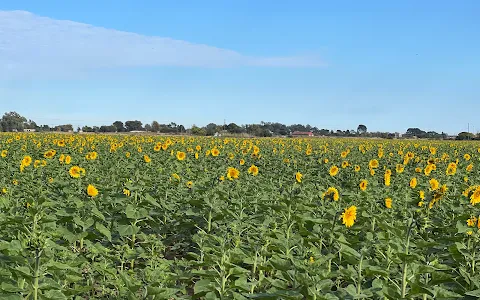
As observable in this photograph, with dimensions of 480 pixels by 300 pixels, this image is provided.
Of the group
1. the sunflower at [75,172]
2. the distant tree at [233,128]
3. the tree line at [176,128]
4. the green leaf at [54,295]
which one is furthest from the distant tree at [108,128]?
the green leaf at [54,295]

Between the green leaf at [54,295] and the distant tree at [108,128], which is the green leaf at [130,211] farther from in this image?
the distant tree at [108,128]

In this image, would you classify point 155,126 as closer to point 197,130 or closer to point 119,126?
point 119,126

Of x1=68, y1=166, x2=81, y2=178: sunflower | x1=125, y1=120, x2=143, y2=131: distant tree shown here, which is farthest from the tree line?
x1=68, y1=166, x2=81, y2=178: sunflower

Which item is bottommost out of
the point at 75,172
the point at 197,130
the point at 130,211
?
the point at 130,211

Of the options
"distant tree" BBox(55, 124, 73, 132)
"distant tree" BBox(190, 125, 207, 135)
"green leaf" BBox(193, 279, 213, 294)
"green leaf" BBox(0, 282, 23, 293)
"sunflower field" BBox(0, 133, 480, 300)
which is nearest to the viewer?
"green leaf" BBox(0, 282, 23, 293)

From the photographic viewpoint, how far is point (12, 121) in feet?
218

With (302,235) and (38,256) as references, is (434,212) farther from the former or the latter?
(38,256)

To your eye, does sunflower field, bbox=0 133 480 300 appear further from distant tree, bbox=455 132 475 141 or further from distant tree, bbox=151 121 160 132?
distant tree, bbox=455 132 475 141

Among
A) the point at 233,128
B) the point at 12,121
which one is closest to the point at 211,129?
the point at 233,128

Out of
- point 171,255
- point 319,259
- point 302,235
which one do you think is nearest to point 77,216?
point 171,255

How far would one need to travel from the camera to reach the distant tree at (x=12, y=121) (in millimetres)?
62469

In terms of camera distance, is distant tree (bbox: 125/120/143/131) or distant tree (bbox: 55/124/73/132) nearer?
distant tree (bbox: 55/124/73/132)

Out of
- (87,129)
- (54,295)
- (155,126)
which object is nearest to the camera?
(54,295)

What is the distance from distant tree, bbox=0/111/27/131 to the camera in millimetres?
62469
